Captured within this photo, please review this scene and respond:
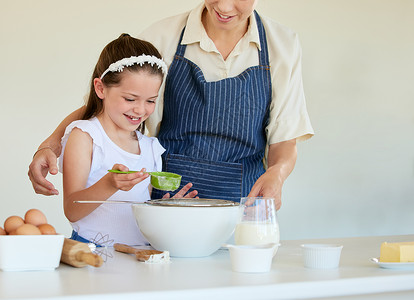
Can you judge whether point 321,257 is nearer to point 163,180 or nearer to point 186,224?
point 186,224

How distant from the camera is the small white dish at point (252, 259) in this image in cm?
118

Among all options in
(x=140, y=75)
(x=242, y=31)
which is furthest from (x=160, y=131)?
(x=242, y=31)

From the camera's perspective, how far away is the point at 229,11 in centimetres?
180

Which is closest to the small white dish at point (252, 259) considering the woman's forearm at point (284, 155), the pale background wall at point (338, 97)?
the woman's forearm at point (284, 155)

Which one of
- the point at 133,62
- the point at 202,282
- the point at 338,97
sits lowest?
the point at 202,282

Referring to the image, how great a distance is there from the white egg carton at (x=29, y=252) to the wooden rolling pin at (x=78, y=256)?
0.03m

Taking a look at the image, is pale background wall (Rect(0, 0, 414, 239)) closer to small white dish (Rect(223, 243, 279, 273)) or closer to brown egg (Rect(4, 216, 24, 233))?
brown egg (Rect(4, 216, 24, 233))

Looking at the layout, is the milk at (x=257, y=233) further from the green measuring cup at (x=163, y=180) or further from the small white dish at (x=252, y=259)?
the green measuring cup at (x=163, y=180)

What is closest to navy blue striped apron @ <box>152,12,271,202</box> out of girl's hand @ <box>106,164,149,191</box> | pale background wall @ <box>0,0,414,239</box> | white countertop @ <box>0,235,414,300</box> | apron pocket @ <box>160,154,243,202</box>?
apron pocket @ <box>160,154,243,202</box>

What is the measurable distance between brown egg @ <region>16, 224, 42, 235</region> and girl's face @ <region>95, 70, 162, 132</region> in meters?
0.75

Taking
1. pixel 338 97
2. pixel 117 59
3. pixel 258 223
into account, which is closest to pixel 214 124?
pixel 117 59

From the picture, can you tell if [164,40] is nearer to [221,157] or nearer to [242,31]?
[242,31]

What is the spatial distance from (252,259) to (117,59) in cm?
98

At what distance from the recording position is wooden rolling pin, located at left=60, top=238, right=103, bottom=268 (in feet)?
3.78
